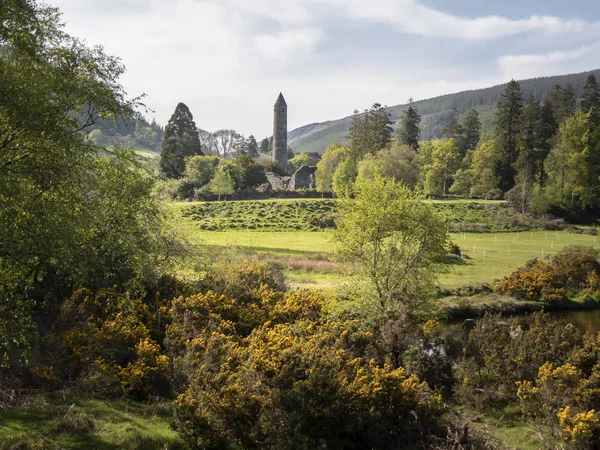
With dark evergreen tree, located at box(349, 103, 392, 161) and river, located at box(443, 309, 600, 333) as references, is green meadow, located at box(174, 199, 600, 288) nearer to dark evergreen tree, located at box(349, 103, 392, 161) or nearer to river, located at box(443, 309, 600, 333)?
river, located at box(443, 309, 600, 333)

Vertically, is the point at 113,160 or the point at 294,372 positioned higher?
the point at 113,160

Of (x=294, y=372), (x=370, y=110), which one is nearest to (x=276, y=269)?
(x=294, y=372)

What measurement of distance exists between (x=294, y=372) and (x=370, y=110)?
90.0 metres

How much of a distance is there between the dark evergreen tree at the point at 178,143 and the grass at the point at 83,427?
7521 cm

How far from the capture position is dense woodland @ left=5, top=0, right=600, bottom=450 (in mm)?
10203

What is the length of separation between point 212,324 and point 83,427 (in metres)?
6.19

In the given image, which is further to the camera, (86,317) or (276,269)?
(276,269)

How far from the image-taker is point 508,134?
8081 cm

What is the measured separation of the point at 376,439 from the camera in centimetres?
1071

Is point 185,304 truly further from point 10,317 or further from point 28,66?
point 28,66

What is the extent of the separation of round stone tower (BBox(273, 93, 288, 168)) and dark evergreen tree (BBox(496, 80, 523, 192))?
58.2 m

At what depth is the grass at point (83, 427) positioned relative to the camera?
31.0 ft

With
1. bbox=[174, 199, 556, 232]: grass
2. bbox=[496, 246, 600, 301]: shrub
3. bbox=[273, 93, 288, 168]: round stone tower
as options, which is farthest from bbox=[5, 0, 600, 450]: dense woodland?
bbox=[273, 93, 288, 168]: round stone tower

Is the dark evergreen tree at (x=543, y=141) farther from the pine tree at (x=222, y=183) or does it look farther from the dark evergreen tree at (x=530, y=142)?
the pine tree at (x=222, y=183)
